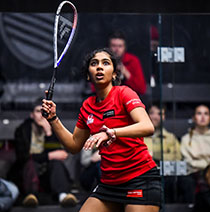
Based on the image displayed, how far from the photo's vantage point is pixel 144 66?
407 centimetres

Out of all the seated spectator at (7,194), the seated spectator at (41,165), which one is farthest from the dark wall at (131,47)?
the seated spectator at (7,194)

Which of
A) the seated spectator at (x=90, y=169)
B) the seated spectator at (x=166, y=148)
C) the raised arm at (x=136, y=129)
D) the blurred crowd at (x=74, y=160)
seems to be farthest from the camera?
the seated spectator at (x=90, y=169)

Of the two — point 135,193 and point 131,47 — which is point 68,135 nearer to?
point 135,193

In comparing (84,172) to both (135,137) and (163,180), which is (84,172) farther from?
(135,137)

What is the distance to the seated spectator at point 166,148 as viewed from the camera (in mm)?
3291

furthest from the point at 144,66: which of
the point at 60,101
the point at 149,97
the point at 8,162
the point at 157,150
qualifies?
the point at 8,162

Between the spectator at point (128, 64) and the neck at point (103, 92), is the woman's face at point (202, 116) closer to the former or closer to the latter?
the spectator at point (128, 64)

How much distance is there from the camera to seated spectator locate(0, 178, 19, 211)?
372 centimetres

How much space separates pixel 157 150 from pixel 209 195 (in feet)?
1.51

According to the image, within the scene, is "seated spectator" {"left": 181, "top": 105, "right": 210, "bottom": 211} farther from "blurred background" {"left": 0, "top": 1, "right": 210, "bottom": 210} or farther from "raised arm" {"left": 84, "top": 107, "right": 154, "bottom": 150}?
Answer: "raised arm" {"left": 84, "top": 107, "right": 154, "bottom": 150}

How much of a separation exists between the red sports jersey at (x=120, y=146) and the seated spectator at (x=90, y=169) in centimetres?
103

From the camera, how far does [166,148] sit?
11.1 ft

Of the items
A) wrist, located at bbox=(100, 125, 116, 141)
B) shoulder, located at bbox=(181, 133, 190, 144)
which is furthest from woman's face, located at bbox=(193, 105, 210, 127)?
wrist, located at bbox=(100, 125, 116, 141)

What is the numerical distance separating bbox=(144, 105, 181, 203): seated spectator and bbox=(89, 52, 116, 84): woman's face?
85 cm
